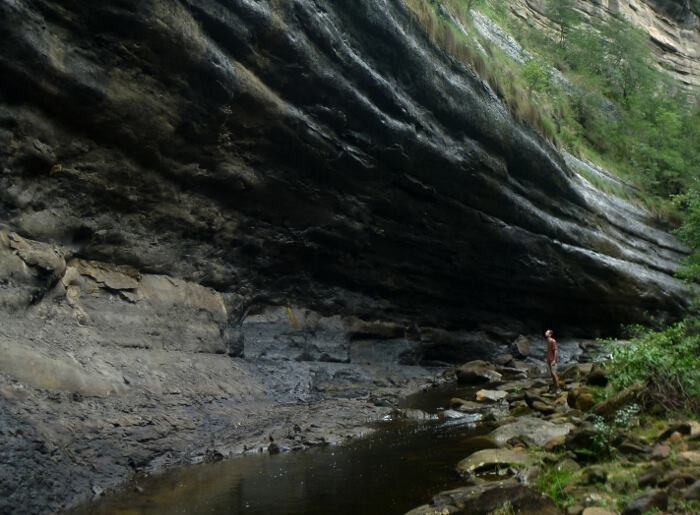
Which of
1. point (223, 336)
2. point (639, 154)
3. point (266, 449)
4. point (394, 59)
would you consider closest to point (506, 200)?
point (394, 59)

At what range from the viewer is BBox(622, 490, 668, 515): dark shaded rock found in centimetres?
416

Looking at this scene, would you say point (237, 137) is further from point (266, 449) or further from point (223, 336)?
point (266, 449)

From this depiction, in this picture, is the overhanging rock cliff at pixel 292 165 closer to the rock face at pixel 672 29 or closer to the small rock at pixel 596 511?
the small rock at pixel 596 511

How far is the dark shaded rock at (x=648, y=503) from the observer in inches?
164

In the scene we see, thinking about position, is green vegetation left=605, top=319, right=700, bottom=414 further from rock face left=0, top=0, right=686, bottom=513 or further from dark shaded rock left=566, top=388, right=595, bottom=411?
rock face left=0, top=0, right=686, bottom=513

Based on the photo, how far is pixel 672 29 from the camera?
1921 inches

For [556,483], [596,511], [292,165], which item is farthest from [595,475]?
[292,165]

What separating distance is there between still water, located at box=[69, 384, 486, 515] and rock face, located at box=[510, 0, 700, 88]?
1701 inches

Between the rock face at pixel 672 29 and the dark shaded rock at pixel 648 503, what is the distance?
45433 mm

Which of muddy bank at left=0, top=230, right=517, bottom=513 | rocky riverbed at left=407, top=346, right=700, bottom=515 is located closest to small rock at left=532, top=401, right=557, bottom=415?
rocky riverbed at left=407, top=346, right=700, bottom=515

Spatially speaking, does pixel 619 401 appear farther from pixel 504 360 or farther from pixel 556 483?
pixel 504 360

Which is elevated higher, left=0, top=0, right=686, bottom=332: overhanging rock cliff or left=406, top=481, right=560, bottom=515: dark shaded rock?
left=0, top=0, right=686, bottom=332: overhanging rock cliff

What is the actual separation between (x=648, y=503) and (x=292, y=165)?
428 inches

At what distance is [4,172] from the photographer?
32.1 ft
